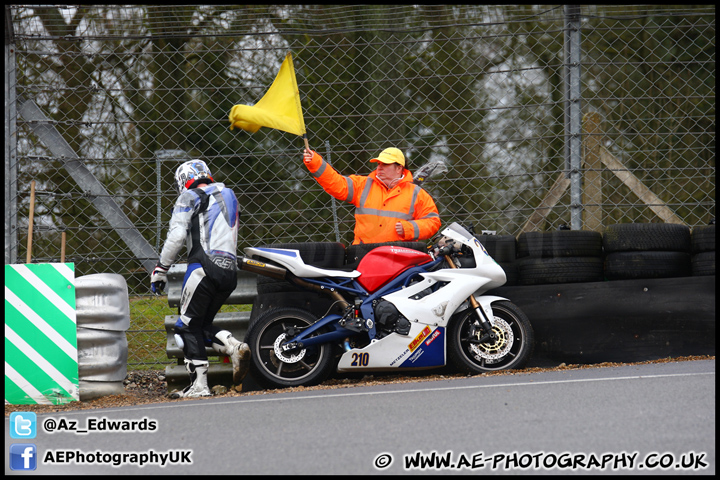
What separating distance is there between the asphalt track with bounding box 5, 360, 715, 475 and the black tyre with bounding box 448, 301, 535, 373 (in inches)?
28.1

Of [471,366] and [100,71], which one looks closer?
[471,366]

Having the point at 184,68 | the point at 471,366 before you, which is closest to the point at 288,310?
the point at 471,366

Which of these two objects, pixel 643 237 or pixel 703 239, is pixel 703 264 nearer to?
pixel 703 239

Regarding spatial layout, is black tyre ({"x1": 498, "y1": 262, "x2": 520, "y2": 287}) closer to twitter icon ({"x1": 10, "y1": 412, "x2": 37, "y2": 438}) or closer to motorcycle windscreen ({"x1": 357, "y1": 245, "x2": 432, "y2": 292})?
motorcycle windscreen ({"x1": 357, "y1": 245, "x2": 432, "y2": 292})

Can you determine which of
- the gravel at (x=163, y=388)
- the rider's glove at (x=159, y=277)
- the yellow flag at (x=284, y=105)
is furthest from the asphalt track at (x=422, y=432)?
the yellow flag at (x=284, y=105)

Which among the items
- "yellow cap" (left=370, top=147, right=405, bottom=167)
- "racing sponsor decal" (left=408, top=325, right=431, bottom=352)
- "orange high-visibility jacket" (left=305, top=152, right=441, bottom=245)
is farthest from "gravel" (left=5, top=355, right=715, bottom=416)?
"yellow cap" (left=370, top=147, right=405, bottom=167)

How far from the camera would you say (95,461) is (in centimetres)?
387

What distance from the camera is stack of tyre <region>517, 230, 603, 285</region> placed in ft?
21.9

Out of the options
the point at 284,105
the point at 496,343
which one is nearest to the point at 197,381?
the point at 496,343

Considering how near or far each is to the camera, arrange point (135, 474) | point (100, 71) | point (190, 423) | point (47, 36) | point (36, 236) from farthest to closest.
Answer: point (100, 71)
point (36, 236)
point (47, 36)
point (190, 423)
point (135, 474)

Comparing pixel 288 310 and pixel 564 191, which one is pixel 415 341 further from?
pixel 564 191

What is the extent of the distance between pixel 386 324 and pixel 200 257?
5.16ft

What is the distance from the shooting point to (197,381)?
6.21 m

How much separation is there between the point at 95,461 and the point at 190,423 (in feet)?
2.36
